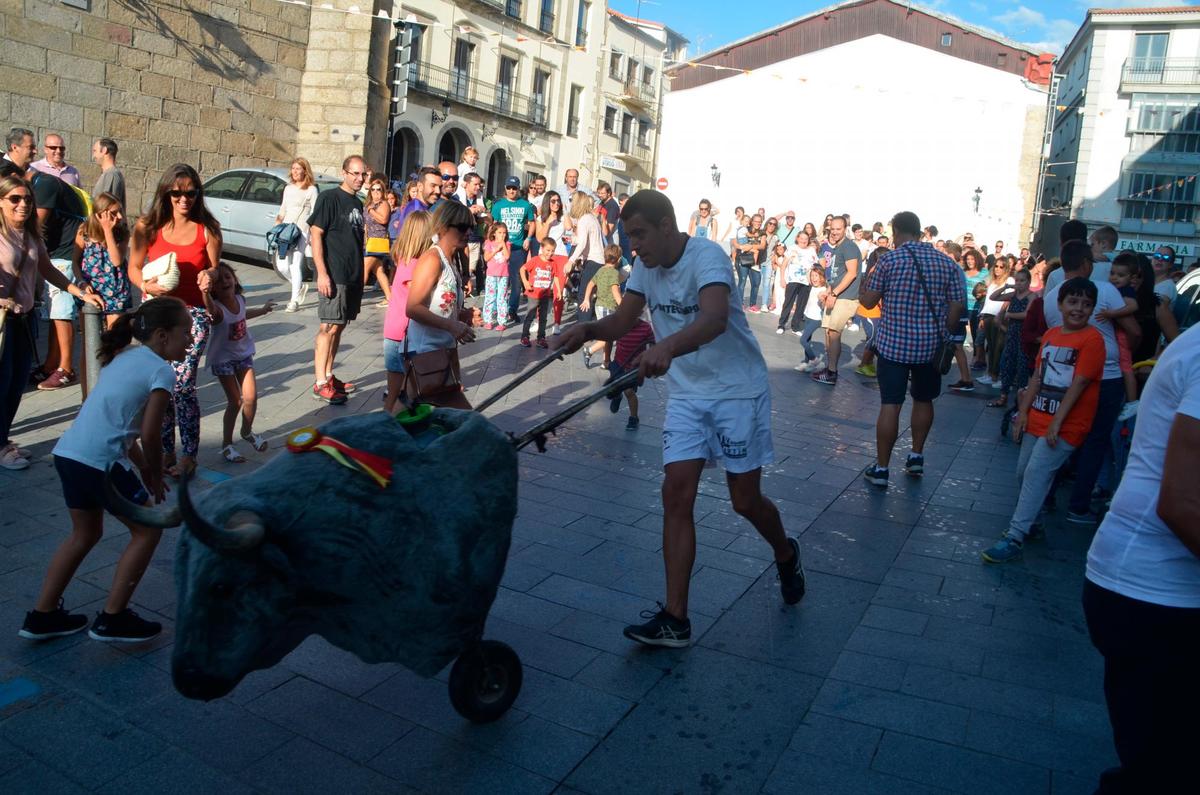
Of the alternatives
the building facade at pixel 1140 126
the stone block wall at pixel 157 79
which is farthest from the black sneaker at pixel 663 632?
the building facade at pixel 1140 126

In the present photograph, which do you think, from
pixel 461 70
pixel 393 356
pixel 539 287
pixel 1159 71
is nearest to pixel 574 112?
pixel 461 70

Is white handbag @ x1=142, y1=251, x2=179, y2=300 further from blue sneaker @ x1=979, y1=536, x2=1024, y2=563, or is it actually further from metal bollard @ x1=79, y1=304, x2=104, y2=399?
blue sneaker @ x1=979, y1=536, x2=1024, y2=563

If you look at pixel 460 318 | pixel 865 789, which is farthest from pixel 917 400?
pixel 865 789

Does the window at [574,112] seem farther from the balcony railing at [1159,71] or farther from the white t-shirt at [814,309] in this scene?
the white t-shirt at [814,309]

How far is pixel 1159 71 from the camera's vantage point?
3925 centimetres

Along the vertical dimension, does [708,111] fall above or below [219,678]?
above

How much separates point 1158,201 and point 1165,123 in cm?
332

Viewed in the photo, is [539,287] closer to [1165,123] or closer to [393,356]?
[393,356]

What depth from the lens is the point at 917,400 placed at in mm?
7203

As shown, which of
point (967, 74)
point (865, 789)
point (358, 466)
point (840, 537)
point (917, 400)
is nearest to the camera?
point (358, 466)

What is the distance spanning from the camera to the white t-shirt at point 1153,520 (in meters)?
2.34

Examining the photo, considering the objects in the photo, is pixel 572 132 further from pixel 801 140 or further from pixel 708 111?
pixel 801 140

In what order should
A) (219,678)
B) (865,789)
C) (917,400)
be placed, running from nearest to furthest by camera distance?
(219,678) < (865,789) < (917,400)

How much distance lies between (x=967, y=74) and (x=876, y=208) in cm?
599
